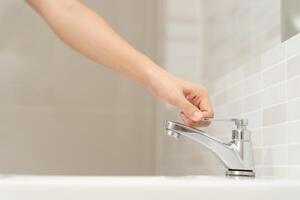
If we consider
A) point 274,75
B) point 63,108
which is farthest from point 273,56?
point 63,108

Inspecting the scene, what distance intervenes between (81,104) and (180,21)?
31cm

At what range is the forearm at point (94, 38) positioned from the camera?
2.59ft

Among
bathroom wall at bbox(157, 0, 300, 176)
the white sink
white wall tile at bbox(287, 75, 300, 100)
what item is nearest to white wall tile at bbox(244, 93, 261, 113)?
bathroom wall at bbox(157, 0, 300, 176)

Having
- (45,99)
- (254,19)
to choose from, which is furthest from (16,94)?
(254,19)

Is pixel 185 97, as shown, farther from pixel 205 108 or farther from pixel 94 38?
pixel 94 38

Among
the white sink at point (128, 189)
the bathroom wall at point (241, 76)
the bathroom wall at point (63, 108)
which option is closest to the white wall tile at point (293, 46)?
the bathroom wall at point (241, 76)

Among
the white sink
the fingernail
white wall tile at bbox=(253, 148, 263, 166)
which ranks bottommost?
the white sink

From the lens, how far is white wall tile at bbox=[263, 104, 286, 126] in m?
0.76

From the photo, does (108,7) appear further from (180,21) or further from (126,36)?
(180,21)

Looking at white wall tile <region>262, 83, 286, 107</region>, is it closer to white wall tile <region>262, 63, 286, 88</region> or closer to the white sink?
white wall tile <region>262, 63, 286, 88</region>

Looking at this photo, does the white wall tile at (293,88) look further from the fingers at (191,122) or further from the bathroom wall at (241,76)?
the fingers at (191,122)

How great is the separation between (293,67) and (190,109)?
139 millimetres

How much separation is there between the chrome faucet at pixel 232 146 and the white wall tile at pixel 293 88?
0.07 m

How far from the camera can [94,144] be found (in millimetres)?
1397
